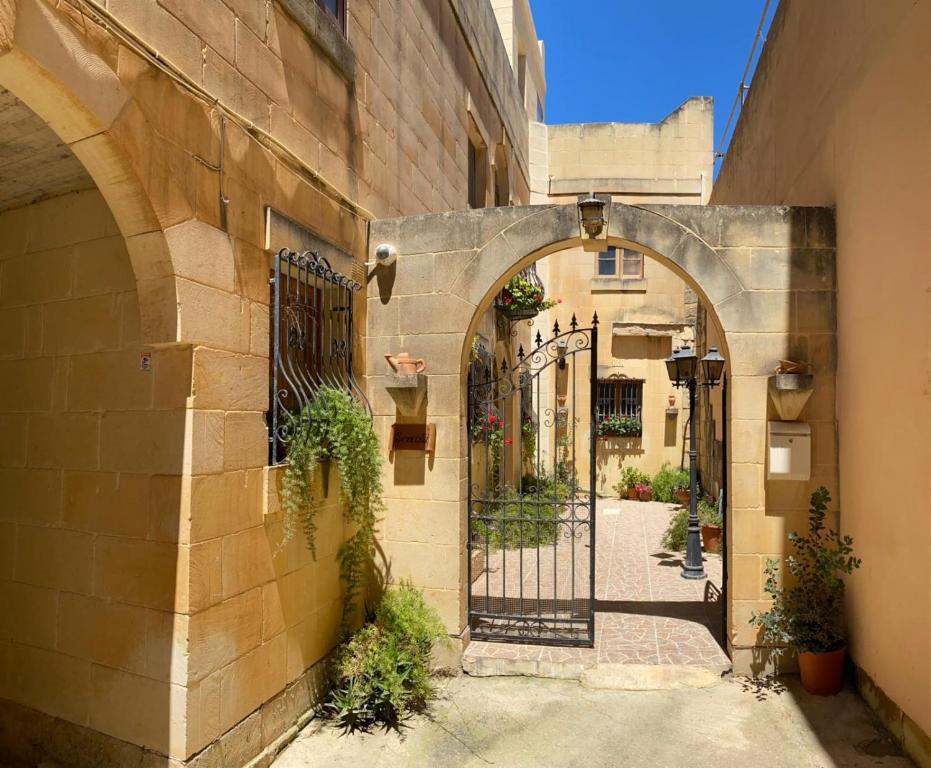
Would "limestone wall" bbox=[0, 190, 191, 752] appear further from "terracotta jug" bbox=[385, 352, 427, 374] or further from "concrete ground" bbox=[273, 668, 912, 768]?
"terracotta jug" bbox=[385, 352, 427, 374]

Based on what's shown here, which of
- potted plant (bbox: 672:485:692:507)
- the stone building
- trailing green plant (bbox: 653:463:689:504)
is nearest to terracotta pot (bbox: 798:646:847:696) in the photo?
the stone building

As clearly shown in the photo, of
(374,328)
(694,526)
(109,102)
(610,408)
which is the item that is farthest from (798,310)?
(610,408)

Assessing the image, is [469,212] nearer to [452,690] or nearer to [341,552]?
[341,552]

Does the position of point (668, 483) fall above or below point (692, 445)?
below

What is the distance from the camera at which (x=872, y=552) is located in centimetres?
415

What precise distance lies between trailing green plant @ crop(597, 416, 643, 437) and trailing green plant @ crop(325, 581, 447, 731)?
9992 mm

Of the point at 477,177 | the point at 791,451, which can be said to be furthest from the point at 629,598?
the point at 477,177

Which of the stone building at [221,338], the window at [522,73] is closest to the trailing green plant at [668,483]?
the window at [522,73]

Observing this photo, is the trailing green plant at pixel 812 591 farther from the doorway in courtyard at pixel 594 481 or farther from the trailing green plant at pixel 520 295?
the trailing green plant at pixel 520 295

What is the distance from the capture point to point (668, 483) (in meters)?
13.5

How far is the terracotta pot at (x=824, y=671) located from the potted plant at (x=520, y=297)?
6857 millimetres

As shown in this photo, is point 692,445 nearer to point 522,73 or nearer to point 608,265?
point 608,265

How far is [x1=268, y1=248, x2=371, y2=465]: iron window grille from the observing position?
392 centimetres

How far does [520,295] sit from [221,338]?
7324mm
